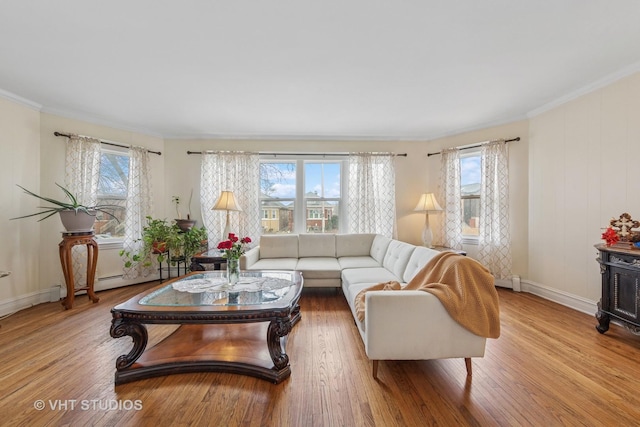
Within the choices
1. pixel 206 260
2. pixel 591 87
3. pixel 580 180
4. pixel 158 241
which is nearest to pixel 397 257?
pixel 580 180

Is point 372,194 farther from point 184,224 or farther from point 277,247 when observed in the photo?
point 184,224

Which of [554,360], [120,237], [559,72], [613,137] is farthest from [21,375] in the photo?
[613,137]

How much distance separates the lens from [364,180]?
454 cm

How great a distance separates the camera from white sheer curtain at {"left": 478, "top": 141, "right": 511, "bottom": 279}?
12.8ft

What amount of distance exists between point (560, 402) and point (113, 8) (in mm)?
3780

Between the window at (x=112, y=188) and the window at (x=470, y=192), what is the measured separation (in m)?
5.41

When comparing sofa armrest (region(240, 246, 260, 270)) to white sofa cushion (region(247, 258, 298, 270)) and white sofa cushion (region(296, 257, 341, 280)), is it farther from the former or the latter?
white sofa cushion (region(296, 257, 341, 280))

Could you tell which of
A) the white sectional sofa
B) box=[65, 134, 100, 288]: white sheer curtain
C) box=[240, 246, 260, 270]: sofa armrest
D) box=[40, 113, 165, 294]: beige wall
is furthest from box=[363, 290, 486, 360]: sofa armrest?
box=[40, 113, 165, 294]: beige wall

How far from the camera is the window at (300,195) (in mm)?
4680

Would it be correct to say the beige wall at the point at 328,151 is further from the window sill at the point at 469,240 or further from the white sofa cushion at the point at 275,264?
the white sofa cushion at the point at 275,264

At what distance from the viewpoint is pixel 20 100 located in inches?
123

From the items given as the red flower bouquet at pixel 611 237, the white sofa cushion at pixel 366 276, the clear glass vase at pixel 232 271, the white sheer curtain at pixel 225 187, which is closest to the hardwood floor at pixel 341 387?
the white sofa cushion at pixel 366 276

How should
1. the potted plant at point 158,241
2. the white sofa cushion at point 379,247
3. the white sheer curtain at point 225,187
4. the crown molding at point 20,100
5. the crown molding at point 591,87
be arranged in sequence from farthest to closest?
the white sheer curtain at point 225,187, the potted plant at point 158,241, the white sofa cushion at point 379,247, the crown molding at point 20,100, the crown molding at point 591,87

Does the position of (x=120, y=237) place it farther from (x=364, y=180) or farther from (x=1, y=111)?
(x=364, y=180)
